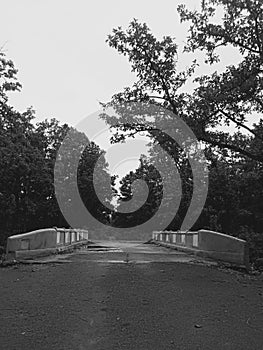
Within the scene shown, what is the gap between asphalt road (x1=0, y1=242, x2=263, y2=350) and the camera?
4.46 meters

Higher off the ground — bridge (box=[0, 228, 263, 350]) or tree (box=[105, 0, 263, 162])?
tree (box=[105, 0, 263, 162])

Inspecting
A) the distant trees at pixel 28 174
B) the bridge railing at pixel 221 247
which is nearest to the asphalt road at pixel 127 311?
the bridge railing at pixel 221 247

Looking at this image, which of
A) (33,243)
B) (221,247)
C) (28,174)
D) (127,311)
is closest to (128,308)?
(127,311)

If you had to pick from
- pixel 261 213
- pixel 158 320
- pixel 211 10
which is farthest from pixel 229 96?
pixel 261 213

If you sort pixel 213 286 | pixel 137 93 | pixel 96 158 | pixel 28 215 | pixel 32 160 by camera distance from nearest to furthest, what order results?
1. pixel 213 286
2. pixel 137 93
3. pixel 32 160
4. pixel 28 215
5. pixel 96 158

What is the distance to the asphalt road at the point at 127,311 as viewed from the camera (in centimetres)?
446

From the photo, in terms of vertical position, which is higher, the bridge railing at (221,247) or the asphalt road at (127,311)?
the bridge railing at (221,247)

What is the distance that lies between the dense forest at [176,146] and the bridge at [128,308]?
5918 millimetres

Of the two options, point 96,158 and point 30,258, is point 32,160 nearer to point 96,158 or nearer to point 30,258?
point 96,158

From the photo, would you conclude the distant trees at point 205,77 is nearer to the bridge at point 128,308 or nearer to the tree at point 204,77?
the tree at point 204,77

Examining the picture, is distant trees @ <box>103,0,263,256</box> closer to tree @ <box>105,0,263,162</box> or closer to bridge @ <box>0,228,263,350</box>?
tree @ <box>105,0,263,162</box>

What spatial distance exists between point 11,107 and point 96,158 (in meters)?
26.1

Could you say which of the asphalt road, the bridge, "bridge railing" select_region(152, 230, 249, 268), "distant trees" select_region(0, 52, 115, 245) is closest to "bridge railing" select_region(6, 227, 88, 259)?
the bridge

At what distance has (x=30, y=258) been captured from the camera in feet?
37.2
